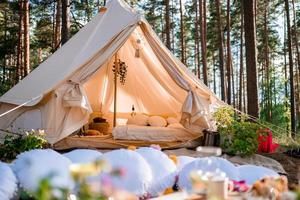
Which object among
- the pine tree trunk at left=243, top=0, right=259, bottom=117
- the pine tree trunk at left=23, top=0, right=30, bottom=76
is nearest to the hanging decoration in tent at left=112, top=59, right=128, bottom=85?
the pine tree trunk at left=243, top=0, right=259, bottom=117

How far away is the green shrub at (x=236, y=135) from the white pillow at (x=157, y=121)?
1720mm

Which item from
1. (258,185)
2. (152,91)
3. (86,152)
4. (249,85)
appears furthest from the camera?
(152,91)

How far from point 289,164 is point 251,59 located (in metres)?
2.64

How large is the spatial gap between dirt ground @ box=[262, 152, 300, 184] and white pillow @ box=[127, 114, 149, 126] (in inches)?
106

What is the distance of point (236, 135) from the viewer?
5789mm

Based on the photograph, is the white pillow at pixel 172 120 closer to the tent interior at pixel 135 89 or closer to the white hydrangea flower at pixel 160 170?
the tent interior at pixel 135 89

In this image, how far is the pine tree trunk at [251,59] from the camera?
7414 millimetres

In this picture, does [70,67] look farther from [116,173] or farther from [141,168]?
[116,173]

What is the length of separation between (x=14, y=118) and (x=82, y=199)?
5906mm

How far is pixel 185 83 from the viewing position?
6535mm

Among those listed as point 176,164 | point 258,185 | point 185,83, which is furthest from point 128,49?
point 258,185

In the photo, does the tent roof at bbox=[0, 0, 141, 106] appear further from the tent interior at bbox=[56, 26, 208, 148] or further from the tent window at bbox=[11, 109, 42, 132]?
the tent interior at bbox=[56, 26, 208, 148]

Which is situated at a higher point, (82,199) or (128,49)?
(128,49)

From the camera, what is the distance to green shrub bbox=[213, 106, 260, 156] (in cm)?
560
